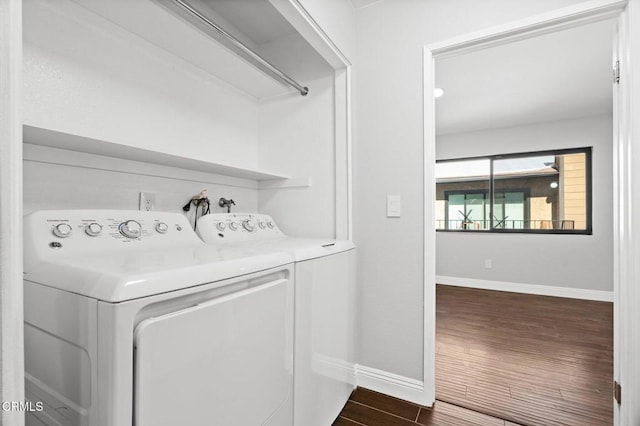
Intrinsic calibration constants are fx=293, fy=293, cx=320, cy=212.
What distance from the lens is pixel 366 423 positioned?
148 centimetres

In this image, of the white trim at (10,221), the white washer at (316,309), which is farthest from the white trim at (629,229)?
the white trim at (10,221)

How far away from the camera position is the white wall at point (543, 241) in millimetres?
3719


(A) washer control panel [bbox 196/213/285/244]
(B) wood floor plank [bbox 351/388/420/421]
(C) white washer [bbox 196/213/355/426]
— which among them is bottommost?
(B) wood floor plank [bbox 351/388/420/421]

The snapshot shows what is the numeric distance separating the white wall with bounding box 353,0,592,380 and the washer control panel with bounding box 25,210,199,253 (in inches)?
41.6

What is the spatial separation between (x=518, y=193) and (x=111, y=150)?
A: 16.0 feet

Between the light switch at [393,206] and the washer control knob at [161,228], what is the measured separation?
3.90 feet

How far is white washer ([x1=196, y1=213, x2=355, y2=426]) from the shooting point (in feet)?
3.82

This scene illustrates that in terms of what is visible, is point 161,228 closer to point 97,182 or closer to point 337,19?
point 97,182

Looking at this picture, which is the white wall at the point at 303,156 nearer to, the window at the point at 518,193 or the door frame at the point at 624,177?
the door frame at the point at 624,177

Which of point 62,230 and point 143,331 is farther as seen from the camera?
point 62,230

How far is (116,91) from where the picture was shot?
1260 millimetres

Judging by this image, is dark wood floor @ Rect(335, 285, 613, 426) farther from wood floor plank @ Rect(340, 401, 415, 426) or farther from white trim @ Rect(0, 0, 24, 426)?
white trim @ Rect(0, 0, 24, 426)

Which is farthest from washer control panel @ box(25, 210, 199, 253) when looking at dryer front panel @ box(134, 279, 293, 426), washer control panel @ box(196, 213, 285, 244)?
dryer front panel @ box(134, 279, 293, 426)

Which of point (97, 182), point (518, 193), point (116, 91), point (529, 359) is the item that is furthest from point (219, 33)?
point (518, 193)
